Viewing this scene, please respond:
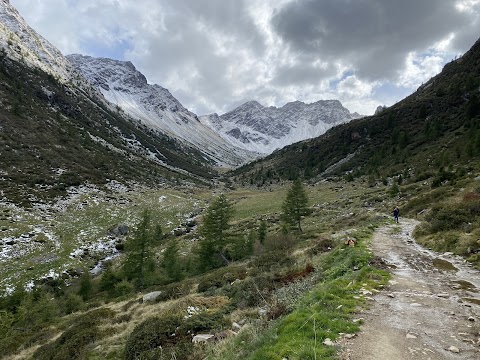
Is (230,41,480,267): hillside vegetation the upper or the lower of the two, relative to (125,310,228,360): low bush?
upper

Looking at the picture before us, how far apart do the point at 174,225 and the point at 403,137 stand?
2704 inches

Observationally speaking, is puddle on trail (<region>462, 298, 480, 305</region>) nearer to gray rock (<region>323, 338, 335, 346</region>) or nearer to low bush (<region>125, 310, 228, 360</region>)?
gray rock (<region>323, 338, 335, 346</region>)

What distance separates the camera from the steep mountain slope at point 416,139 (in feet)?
208

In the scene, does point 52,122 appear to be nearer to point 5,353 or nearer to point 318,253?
point 5,353

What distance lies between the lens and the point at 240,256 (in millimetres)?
38375

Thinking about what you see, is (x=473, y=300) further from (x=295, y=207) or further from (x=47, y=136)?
(x=47, y=136)

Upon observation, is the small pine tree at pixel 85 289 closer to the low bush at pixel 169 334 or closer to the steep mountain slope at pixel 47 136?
the low bush at pixel 169 334

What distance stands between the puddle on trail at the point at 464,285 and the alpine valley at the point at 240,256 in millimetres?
70

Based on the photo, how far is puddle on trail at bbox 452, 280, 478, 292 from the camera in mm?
11666

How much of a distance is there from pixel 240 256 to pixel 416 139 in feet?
236

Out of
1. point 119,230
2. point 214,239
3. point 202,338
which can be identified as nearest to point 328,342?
point 202,338

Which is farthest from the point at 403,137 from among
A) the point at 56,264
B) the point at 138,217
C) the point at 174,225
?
the point at 56,264

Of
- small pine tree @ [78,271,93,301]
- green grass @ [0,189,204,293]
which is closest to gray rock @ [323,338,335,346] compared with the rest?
small pine tree @ [78,271,93,301]

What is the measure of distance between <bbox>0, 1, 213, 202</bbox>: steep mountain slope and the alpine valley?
0.74m
